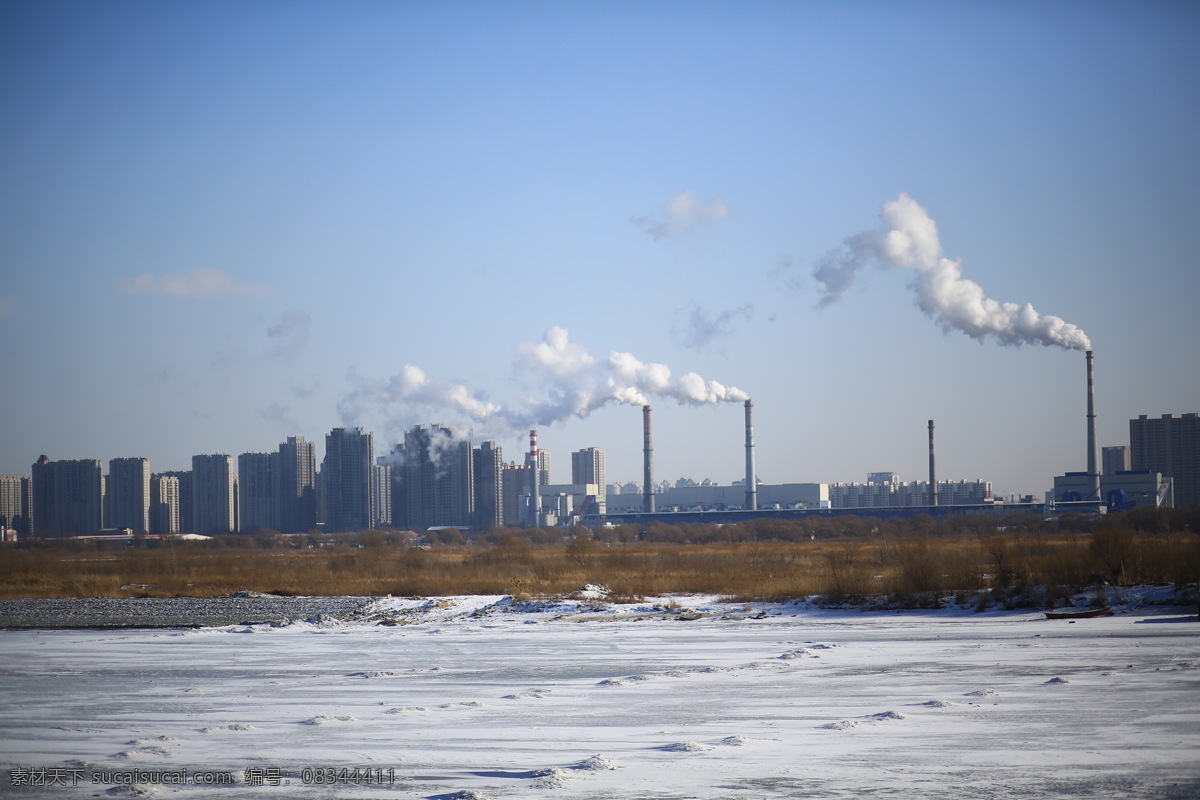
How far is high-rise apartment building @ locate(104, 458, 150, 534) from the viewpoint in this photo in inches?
7318

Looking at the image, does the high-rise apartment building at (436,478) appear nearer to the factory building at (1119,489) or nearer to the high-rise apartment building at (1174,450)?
the factory building at (1119,489)

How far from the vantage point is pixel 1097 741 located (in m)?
11.4

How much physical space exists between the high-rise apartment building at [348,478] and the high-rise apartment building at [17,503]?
47385 mm

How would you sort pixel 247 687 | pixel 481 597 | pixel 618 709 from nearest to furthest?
pixel 618 709 < pixel 247 687 < pixel 481 597

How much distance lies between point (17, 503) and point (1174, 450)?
543ft

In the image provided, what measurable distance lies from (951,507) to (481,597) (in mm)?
92236

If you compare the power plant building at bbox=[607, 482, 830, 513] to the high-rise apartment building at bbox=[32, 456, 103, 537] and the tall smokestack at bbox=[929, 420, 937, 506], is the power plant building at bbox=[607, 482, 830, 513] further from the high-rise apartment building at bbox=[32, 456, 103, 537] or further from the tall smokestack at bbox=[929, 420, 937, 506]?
the high-rise apartment building at bbox=[32, 456, 103, 537]

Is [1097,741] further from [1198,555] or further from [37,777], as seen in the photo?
[1198,555]

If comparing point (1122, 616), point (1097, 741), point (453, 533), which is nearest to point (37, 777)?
point (1097, 741)

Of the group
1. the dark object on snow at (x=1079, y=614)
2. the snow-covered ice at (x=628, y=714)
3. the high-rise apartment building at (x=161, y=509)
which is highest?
the snow-covered ice at (x=628, y=714)

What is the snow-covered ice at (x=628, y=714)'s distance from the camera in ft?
32.6

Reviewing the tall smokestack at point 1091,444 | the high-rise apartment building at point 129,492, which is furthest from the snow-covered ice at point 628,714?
the high-rise apartment building at point 129,492

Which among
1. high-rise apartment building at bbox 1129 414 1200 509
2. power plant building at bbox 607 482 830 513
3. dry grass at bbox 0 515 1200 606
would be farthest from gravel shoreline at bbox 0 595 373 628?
high-rise apartment building at bbox 1129 414 1200 509

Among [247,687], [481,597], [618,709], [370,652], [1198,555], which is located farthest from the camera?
[481,597]
